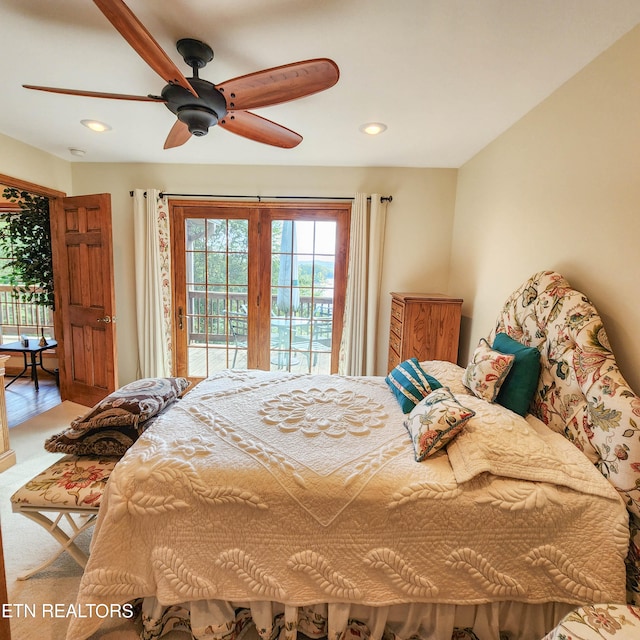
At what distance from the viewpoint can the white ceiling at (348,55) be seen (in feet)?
4.14

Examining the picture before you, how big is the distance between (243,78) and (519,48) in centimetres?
128

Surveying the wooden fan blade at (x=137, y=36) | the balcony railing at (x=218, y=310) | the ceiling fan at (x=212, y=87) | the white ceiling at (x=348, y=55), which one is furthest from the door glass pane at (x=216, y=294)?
the wooden fan blade at (x=137, y=36)

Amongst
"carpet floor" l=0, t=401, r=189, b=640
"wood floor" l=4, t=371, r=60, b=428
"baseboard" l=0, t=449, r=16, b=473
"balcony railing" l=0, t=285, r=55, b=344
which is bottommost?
"carpet floor" l=0, t=401, r=189, b=640

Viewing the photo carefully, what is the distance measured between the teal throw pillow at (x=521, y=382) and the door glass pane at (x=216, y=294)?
2.55 m

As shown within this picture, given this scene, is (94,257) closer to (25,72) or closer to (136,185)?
(136,185)

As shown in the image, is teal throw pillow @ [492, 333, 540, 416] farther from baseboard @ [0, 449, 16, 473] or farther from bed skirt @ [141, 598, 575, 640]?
baseboard @ [0, 449, 16, 473]

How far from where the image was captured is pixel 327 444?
135 cm

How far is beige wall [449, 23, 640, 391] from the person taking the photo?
1.30 meters

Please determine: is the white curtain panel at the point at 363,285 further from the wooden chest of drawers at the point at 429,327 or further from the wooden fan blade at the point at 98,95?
the wooden fan blade at the point at 98,95

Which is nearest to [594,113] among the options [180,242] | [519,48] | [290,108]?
[519,48]

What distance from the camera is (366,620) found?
1181 mm

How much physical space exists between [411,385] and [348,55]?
1712 mm

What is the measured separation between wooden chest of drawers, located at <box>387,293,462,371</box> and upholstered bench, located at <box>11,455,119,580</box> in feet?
6.90

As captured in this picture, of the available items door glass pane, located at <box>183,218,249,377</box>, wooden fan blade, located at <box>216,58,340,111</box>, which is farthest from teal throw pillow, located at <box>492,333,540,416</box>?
door glass pane, located at <box>183,218,249,377</box>
